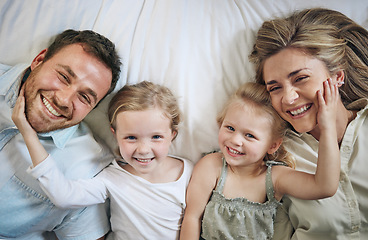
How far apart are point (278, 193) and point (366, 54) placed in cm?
57

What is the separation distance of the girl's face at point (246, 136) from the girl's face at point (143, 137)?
0.21 m

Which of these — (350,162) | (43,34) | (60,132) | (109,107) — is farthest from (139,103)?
(350,162)

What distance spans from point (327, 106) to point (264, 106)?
203mm

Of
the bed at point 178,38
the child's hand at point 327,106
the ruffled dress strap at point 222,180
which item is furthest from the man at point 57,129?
the child's hand at point 327,106

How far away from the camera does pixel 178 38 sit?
1.31 meters

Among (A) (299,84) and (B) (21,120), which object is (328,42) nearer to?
(A) (299,84)

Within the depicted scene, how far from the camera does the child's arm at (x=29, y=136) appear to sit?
1.02 metres

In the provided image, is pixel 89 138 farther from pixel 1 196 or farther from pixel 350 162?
pixel 350 162

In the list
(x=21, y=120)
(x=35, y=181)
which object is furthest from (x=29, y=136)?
(x=35, y=181)

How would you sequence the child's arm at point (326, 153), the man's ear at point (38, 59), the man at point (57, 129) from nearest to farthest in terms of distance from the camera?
1. the child's arm at point (326, 153)
2. the man at point (57, 129)
3. the man's ear at point (38, 59)

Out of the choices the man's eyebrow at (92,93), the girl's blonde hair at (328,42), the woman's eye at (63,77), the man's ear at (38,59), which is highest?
the girl's blonde hair at (328,42)

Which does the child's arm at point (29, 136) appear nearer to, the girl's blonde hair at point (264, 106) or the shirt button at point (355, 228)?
the girl's blonde hair at point (264, 106)

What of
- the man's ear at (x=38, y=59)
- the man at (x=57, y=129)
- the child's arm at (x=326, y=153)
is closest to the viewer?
the child's arm at (x=326, y=153)

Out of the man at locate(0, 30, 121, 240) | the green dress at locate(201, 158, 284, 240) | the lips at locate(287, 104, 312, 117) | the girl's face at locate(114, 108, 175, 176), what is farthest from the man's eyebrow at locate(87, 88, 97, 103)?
the lips at locate(287, 104, 312, 117)
